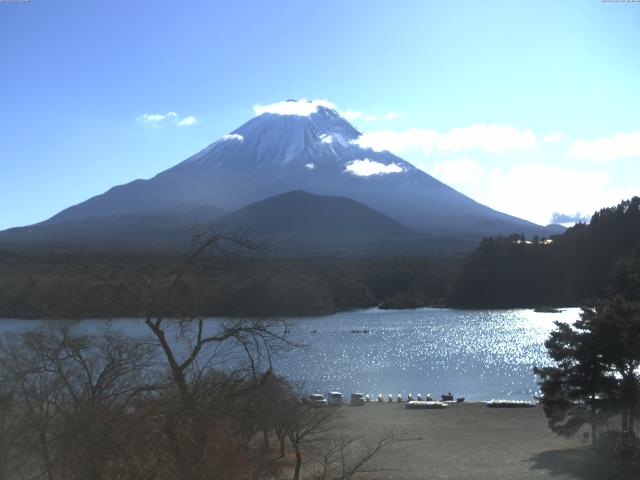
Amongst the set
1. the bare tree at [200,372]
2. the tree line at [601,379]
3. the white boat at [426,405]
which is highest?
the bare tree at [200,372]

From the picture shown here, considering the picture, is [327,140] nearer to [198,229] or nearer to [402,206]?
[402,206]

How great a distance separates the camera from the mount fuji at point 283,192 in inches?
3081

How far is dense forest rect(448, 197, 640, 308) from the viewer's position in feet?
159

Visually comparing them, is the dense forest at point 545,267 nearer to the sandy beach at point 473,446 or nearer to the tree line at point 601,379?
the sandy beach at point 473,446

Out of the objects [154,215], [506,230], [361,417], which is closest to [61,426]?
[361,417]

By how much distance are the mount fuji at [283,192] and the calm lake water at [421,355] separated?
1220 inches

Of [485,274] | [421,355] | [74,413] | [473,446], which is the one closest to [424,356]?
[421,355]

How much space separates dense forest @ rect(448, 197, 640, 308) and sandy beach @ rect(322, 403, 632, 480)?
34.1 m

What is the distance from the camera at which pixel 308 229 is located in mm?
85500

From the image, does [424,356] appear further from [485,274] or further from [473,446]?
[485,274]

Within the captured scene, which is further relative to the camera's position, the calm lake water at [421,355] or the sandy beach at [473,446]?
the calm lake water at [421,355]

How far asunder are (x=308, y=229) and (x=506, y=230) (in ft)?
83.0

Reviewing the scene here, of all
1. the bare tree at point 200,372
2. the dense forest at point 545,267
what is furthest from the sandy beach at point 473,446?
the dense forest at point 545,267

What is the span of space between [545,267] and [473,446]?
136 ft
